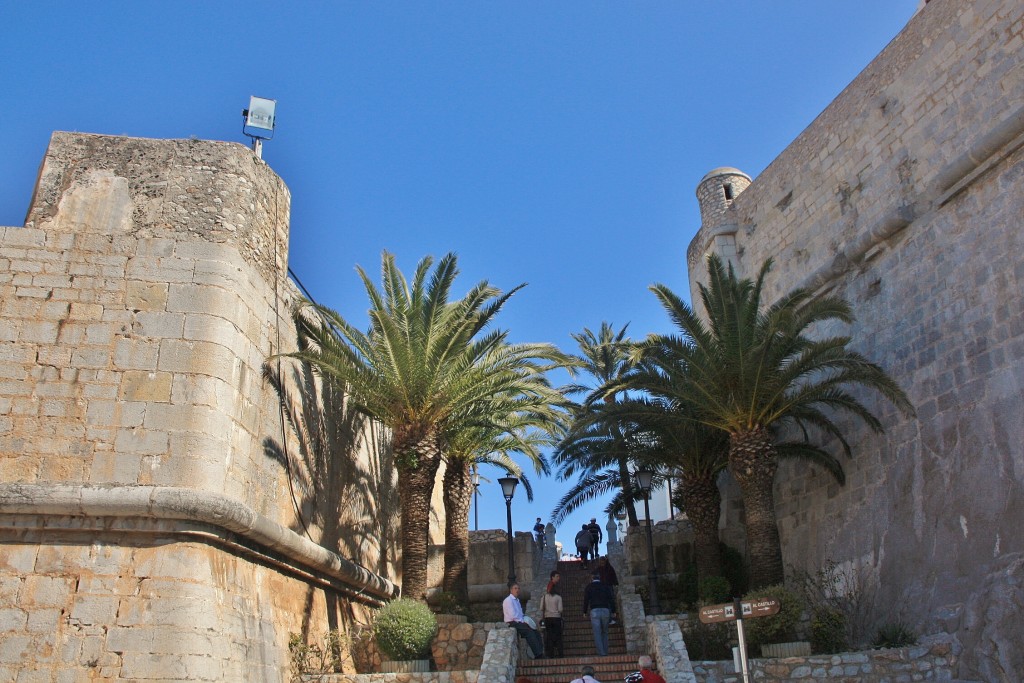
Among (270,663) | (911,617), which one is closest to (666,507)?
(911,617)

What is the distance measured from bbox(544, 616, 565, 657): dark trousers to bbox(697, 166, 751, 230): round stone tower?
960 cm

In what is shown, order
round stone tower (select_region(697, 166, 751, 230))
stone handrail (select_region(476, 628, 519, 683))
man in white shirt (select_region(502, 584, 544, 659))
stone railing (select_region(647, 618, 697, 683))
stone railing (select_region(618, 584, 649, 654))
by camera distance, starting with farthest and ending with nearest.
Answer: round stone tower (select_region(697, 166, 751, 230))
stone railing (select_region(618, 584, 649, 654))
man in white shirt (select_region(502, 584, 544, 659))
stone handrail (select_region(476, 628, 519, 683))
stone railing (select_region(647, 618, 697, 683))

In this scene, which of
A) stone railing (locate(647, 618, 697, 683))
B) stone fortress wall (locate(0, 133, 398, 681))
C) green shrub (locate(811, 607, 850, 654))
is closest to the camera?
stone fortress wall (locate(0, 133, 398, 681))

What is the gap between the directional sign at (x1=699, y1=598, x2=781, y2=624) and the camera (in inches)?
269

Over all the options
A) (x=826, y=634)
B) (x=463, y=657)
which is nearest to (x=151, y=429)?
(x=463, y=657)

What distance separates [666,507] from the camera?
116 feet

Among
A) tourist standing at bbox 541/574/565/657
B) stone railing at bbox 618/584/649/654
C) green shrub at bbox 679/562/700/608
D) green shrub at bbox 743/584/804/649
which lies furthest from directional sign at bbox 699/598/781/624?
green shrub at bbox 679/562/700/608

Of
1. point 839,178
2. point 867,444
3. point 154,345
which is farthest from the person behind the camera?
point 839,178

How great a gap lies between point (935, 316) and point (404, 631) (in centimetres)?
797

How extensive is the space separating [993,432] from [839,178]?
5.70m

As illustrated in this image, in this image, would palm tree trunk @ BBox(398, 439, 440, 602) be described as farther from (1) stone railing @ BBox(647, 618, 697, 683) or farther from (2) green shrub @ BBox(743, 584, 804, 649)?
(2) green shrub @ BBox(743, 584, 804, 649)

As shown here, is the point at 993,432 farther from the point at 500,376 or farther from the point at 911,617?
the point at 500,376

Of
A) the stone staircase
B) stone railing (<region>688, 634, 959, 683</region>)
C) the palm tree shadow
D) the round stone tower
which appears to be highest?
the round stone tower

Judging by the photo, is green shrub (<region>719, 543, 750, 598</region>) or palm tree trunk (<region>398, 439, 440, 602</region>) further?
green shrub (<region>719, 543, 750, 598</region>)
